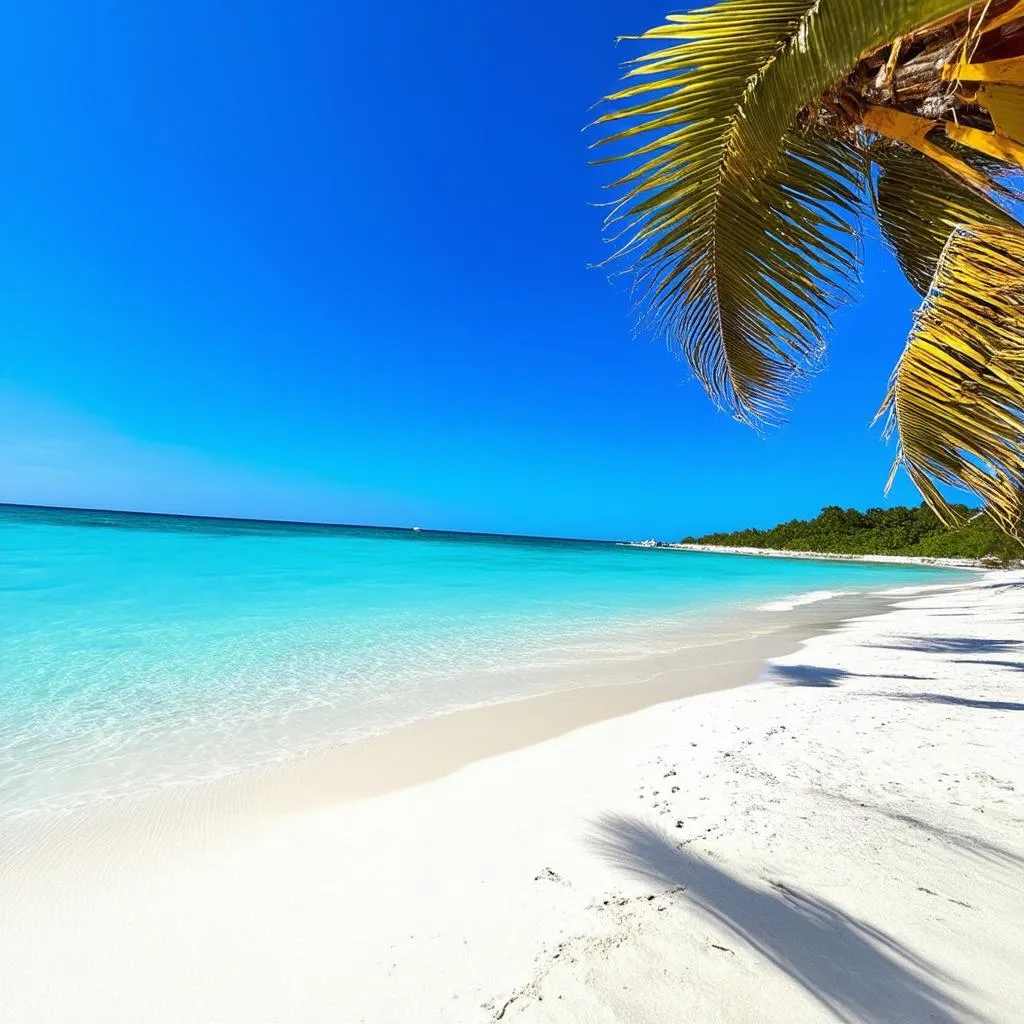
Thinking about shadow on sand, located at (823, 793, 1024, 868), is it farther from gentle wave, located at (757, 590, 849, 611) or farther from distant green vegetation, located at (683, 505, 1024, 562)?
distant green vegetation, located at (683, 505, 1024, 562)

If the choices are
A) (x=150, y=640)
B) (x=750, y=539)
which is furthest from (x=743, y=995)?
(x=750, y=539)

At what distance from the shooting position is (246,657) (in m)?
6.04

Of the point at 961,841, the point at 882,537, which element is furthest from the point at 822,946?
the point at 882,537

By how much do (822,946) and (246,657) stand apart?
595 centimetres

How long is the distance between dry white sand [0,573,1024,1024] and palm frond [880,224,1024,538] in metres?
1.42

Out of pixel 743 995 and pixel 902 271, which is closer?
pixel 743 995

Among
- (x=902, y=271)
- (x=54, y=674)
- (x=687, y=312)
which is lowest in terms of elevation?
(x=54, y=674)

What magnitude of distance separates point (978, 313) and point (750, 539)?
245 ft

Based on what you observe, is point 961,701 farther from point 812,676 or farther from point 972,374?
point 972,374

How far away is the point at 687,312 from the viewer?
2.64m

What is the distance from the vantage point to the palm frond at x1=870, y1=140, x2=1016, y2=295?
215 cm

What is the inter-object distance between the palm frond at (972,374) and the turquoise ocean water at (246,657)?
394 cm

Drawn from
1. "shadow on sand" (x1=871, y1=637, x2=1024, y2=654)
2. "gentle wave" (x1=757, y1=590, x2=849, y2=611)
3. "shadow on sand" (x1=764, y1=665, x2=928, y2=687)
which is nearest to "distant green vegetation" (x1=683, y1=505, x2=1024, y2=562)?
"gentle wave" (x1=757, y1=590, x2=849, y2=611)

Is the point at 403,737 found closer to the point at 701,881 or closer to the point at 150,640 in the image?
the point at 701,881
